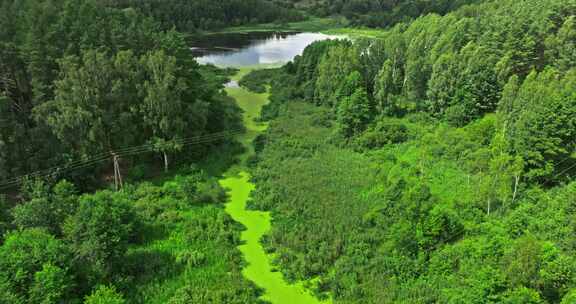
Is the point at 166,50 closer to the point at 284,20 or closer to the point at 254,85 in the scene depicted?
the point at 254,85

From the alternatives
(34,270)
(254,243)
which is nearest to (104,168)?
(34,270)

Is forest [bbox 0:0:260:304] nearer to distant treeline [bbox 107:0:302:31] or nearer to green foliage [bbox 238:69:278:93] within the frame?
green foliage [bbox 238:69:278:93]

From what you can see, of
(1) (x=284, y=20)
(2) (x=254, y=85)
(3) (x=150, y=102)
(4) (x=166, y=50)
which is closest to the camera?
(3) (x=150, y=102)

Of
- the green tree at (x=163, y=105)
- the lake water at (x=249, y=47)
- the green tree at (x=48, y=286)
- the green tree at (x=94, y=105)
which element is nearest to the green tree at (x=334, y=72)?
the green tree at (x=163, y=105)

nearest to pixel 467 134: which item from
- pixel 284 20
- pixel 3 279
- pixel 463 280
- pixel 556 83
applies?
pixel 556 83

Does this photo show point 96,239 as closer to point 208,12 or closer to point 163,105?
point 163,105

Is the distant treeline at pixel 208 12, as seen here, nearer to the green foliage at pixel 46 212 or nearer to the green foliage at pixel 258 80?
the green foliage at pixel 258 80
